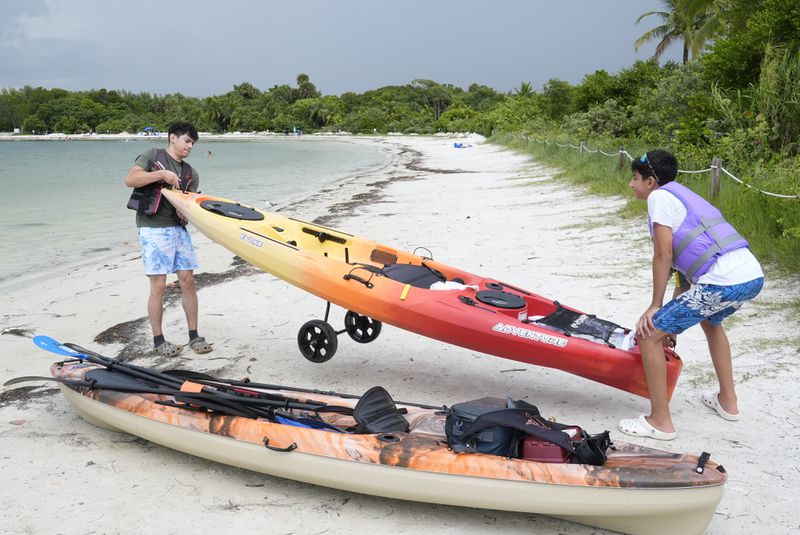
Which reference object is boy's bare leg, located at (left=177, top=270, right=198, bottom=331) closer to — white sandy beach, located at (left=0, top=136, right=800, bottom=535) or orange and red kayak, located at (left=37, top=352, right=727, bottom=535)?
white sandy beach, located at (left=0, top=136, right=800, bottom=535)

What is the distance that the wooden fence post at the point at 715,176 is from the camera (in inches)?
316

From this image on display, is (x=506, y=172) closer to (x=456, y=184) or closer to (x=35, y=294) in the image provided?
(x=456, y=184)

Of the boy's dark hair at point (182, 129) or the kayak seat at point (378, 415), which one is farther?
the boy's dark hair at point (182, 129)

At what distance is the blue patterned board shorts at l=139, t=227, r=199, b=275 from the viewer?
5020 millimetres

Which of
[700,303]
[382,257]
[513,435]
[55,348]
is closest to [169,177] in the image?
[55,348]

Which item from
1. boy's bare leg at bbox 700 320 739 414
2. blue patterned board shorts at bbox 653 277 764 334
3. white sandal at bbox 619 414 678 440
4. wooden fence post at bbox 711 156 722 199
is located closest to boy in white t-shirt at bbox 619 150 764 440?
blue patterned board shorts at bbox 653 277 764 334

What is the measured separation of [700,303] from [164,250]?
3.77 metres

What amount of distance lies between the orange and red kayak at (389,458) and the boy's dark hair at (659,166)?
1.48 meters

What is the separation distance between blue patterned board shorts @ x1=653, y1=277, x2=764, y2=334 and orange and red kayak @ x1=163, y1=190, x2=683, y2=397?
0.39m

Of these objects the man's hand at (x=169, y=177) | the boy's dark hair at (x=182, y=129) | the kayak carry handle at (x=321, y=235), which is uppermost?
the boy's dark hair at (x=182, y=129)

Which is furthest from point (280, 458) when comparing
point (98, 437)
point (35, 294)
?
point (35, 294)

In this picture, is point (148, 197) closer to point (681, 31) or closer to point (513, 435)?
point (513, 435)

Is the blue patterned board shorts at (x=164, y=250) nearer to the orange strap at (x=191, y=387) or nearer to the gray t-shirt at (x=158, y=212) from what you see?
the gray t-shirt at (x=158, y=212)

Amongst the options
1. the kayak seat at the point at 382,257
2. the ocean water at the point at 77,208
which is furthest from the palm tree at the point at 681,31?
the kayak seat at the point at 382,257
